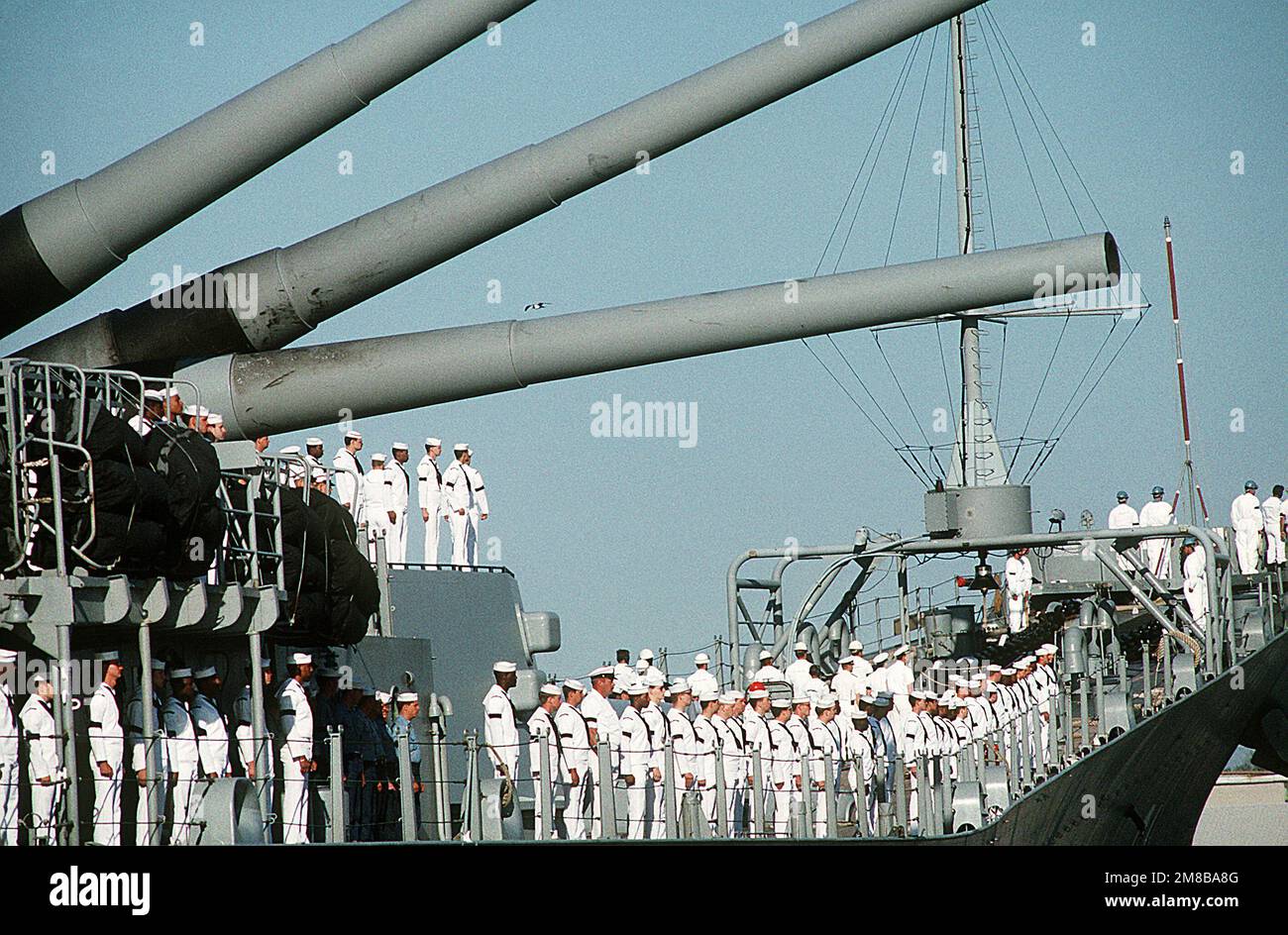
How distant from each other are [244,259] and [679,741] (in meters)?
2.81

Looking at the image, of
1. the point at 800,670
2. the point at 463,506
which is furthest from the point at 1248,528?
the point at 463,506

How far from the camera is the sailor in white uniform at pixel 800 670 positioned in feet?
38.0

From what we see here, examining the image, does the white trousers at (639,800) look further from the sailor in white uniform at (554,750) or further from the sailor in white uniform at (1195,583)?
the sailor in white uniform at (1195,583)

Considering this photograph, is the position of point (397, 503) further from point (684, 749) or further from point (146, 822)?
point (146, 822)

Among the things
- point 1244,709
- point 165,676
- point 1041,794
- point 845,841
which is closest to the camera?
point 165,676

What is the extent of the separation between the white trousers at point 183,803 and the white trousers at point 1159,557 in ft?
31.0

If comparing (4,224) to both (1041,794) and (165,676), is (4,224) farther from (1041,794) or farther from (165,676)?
(1041,794)

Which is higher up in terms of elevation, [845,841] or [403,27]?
[403,27]

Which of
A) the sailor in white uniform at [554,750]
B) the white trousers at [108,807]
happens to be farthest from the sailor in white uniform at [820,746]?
the white trousers at [108,807]

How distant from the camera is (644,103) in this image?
692cm

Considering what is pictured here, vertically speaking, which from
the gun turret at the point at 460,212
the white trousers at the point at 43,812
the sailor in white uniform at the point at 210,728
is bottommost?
the white trousers at the point at 43,812

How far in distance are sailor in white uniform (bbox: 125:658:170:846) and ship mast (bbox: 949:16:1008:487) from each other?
8.74 metres

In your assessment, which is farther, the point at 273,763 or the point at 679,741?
the point at 679,741
